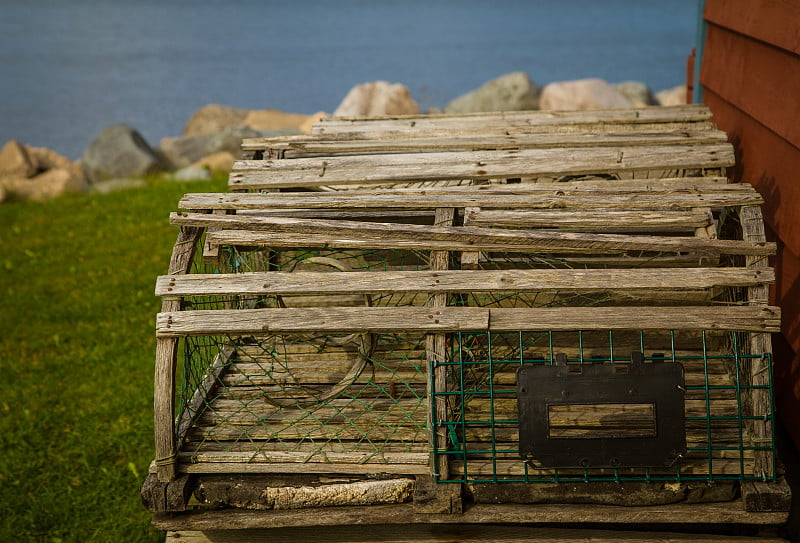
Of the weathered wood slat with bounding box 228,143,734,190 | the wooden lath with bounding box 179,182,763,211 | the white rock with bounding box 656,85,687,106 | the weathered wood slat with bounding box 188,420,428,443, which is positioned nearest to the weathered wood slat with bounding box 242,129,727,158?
the weathered wood slat with bounding box 228,143,734,190

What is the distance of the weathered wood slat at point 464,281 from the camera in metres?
2.85

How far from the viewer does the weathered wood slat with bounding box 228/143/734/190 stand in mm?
3629

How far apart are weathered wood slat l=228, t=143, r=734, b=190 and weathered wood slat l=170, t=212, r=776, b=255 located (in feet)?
1.97

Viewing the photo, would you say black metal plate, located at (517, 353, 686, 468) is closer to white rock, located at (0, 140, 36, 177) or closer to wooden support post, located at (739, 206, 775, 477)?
wooden support post, located at (739, 206, 775, 477)

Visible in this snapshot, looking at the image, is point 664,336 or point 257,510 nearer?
point 257,510

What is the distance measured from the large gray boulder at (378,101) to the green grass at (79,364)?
359cm

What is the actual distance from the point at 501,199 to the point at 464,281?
0.53 meters

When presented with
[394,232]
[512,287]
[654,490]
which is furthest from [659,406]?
[394,232]

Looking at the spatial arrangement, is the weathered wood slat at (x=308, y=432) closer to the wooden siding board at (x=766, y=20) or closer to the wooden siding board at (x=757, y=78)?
the wooden siding board at (x=757, y=78)

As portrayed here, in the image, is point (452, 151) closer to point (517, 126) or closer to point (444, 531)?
point (517, 126)

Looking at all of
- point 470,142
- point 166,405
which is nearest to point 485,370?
point 470,142

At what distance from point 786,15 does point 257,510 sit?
295cm

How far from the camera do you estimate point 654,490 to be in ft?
9.35

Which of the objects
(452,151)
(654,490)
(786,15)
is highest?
(786,15)
